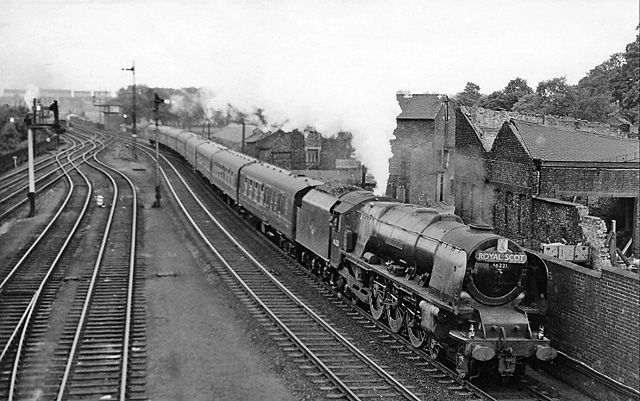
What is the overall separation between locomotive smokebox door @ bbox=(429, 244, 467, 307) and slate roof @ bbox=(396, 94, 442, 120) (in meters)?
15.5

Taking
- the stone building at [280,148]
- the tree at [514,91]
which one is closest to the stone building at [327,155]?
the stone building at [280,148]

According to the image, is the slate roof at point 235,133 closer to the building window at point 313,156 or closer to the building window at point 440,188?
the building window at point 313,156

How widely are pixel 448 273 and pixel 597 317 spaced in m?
2.73

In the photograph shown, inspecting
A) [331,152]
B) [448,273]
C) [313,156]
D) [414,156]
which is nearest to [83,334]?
[448,273]

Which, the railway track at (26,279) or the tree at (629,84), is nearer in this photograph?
the railway track at (26,279)

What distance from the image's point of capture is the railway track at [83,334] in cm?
1192

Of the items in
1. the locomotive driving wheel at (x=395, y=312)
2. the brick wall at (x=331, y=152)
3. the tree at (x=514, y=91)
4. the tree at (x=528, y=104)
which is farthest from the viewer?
the brick wall at (x=331, y=152)

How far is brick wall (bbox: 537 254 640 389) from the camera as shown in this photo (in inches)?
442

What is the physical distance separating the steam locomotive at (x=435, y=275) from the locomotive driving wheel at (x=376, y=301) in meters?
0.03

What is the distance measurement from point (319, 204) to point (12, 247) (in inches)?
470

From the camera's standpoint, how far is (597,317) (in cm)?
1207

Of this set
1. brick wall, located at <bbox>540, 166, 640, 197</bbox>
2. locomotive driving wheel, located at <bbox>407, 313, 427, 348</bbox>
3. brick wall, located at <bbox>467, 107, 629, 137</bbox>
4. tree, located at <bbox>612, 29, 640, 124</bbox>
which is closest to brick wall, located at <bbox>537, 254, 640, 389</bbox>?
locomotive driving wheel, located at <bbox>407, 313, 427, 348</bbox>

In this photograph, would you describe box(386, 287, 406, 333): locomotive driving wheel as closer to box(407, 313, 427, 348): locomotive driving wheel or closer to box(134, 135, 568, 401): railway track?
box(134, 135, 568, 401): railway track

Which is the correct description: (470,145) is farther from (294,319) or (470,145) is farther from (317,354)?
(317,354)
